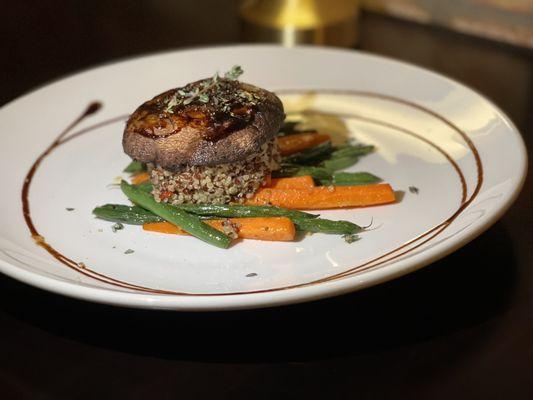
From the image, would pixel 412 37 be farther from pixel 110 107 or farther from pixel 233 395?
pixel 233 395

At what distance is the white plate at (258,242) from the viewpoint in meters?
2.90

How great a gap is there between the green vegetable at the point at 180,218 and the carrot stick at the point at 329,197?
360 millimetres

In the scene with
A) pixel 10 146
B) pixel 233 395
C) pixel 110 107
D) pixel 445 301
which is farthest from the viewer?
pixel 110 107

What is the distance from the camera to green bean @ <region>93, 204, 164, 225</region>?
137 inches

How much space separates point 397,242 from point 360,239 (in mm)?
159

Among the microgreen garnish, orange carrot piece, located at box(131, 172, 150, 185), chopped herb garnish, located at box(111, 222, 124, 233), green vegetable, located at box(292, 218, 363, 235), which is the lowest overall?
chopped herb garnish, located at box(111, 222, 124, 233)

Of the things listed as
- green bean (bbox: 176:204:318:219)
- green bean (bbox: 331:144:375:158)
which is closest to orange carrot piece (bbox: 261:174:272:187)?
green bean (bbox: 176:204:318:219)

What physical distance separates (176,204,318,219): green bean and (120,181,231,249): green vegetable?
0.21 feet

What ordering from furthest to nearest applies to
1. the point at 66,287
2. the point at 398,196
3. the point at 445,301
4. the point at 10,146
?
the point at 10,146, the point at 398,196, the point at 445,301, the point at 66,287

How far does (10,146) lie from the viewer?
4.08 metres

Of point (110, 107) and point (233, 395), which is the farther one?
point (110, 107)

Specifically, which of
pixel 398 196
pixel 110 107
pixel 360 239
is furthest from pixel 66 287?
pixel 110 107

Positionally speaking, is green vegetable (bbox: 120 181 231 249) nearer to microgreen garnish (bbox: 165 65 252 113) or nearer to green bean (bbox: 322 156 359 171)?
microgreen garnish (bbox: 165 65 252 113)

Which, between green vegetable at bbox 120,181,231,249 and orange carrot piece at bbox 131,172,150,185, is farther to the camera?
orange carrot piece at bbox 131,172,150,185
